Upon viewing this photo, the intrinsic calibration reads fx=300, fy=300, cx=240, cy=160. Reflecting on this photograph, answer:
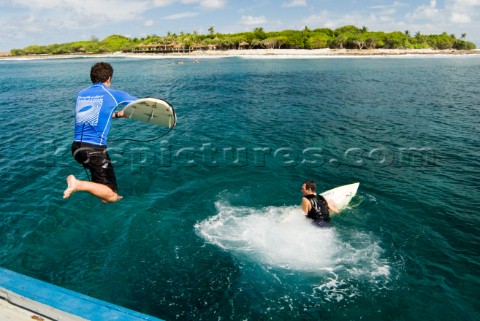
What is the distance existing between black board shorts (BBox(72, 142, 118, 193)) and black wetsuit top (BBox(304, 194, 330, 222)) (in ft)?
22.3

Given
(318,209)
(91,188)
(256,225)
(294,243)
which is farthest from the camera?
(256,225)

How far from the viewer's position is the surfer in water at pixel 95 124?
6.53 m

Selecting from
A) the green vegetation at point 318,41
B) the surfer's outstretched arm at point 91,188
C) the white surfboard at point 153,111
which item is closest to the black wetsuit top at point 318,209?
the white surfboard at point 153,111

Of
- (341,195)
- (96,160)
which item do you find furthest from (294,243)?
(96,160)

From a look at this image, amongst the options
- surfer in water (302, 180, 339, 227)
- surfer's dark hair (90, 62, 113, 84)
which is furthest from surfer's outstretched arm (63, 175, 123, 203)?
surfer in water (302, 180, 339, 227)

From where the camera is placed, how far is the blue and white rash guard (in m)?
6.52

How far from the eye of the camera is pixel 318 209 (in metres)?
10.9

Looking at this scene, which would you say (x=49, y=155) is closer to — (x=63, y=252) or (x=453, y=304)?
(x=63, y=252)

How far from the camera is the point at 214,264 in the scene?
959cm

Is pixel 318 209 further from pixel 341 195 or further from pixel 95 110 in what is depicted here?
pixel 95 110

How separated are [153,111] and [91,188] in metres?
2.42

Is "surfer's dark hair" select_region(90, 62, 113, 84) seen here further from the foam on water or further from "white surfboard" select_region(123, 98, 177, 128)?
the foam on water

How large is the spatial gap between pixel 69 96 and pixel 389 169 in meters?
41.2

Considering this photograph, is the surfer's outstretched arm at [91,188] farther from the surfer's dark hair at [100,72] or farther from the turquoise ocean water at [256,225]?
the turquoise ocean water at [256,225]
